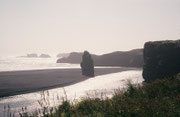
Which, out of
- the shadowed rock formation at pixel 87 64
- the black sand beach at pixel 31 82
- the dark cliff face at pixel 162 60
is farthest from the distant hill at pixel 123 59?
the dark cliff face at pixel 162 60

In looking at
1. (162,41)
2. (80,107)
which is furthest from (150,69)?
(80,107)

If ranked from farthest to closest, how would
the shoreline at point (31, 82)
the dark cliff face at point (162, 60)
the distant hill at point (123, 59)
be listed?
the distant hill at point (123, 59), the dark cliff face at point (162, 60), the shoreline at point (31, 82)

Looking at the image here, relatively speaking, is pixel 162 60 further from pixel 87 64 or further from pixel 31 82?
pixel 31 82

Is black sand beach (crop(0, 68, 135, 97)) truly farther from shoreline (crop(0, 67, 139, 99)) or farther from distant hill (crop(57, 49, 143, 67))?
distant hill (crop(57, 49, 143, 67))

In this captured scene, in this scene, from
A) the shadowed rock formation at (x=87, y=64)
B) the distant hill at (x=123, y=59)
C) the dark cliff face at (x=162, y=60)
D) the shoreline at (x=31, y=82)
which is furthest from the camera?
the distant hill at (x=123, y=59)

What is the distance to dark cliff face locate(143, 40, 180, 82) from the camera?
35781mm

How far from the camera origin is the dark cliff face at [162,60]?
3578cm

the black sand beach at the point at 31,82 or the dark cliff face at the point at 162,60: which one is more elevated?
the dark cliff face at the point at 162,60

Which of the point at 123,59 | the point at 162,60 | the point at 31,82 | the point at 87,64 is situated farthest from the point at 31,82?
the point at 123,59

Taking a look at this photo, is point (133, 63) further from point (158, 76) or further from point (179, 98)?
point (179, 98)

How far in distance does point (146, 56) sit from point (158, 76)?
16.2ft

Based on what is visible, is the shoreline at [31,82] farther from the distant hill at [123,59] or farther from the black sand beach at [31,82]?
the distant hill at [123,59]

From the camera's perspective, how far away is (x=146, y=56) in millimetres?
39125

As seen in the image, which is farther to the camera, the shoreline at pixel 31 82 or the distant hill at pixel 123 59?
the distant hill at pixel 123 59
